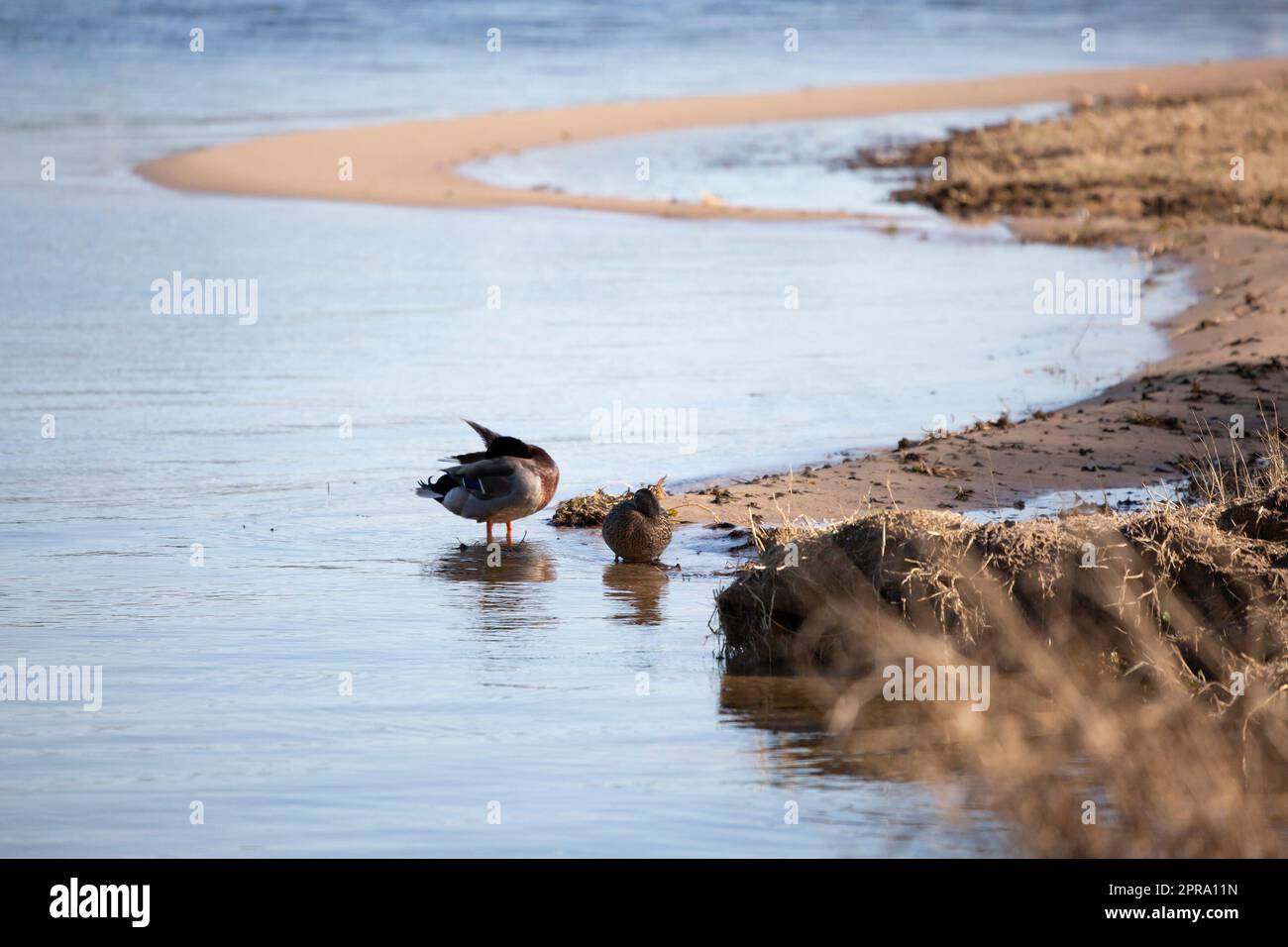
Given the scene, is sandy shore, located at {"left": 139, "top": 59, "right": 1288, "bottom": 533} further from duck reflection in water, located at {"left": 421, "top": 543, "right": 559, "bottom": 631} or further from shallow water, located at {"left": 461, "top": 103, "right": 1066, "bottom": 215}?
duck reflection in water, located at {"left": 421, "top": 543, "right": 559, "bottom": 631}

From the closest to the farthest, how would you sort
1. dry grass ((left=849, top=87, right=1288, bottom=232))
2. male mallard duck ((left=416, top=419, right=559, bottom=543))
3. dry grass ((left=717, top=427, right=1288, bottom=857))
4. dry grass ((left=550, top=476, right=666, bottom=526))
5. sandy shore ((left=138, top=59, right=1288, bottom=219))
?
dry grass ((left=717, top=427, right=1288, bottom=857)) → male mallard duck ((left=416, top=419, right=559, bottom=543)) → dry grass ((left=550, top=476, right=666, bottom=526)) → dry grass ((left=849, top=87, right=1288, bottom=232)) → sandy shore ((left=138, top=59, right=1288, bottom=219))

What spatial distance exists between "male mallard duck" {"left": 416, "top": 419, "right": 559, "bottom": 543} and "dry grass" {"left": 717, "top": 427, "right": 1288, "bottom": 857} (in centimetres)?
217

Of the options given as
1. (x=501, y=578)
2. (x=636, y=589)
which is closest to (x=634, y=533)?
(x=636, y=589)

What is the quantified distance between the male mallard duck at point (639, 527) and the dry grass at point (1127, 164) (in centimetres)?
1422

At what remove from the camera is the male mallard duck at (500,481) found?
10.6 metres

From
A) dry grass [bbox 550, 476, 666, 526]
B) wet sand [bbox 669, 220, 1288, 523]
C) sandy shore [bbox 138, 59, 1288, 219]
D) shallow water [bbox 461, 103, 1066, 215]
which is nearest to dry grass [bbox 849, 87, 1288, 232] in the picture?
shallow water [bbox 461, 103, 1066, 215]

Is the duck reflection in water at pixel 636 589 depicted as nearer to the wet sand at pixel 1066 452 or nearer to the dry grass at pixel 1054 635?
the dry grass at pixel 1054 635

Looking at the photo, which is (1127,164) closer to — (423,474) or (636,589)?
(423,474)

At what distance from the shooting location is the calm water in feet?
22.7

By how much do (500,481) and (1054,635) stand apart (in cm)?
367

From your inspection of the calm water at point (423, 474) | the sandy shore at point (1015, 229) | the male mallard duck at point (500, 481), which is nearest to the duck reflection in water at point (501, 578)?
the calm water at point (423, 474)

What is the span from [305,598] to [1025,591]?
3875mm
